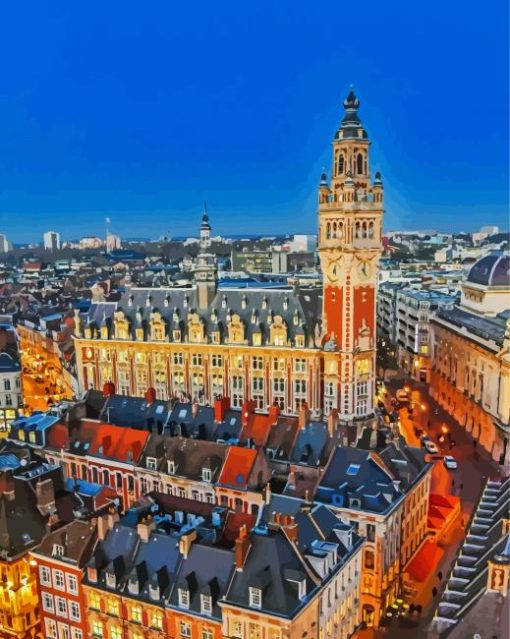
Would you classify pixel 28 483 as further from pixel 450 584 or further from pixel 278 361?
pixel 278 361

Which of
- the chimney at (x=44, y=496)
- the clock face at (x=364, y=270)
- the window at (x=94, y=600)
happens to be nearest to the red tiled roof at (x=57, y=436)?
the chimney at (x=44, y=496)

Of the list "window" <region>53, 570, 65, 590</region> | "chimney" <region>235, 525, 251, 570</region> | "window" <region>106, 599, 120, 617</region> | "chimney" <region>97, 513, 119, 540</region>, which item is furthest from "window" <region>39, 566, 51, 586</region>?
"chimney" <region>235, 525, 251, 570</region>

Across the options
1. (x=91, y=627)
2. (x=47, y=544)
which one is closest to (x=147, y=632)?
(x=91, y=627)

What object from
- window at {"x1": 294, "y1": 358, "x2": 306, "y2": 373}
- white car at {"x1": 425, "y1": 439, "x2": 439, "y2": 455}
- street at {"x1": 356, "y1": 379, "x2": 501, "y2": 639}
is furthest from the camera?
window at {"x1": 294, "y1": 358, "x2": 306, "y2": 373}

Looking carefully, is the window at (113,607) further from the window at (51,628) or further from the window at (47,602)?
the window at (51,628)

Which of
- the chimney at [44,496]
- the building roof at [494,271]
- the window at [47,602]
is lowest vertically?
the window at [47,602]

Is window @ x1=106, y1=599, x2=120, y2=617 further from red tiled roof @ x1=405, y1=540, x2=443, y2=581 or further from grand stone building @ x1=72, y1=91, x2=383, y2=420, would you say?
grand stone building @ x1=72, y1=91, x2=383, y2=420
